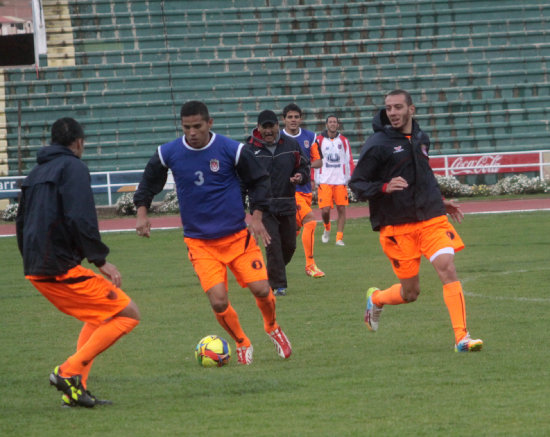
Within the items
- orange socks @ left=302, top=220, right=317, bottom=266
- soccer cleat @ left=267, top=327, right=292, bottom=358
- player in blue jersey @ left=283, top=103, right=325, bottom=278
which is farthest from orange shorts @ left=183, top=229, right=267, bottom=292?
orange socks @ left=302, top=220, right=317, bottom=266

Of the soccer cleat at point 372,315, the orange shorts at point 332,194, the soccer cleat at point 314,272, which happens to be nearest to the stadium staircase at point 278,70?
the orange shorts at point 332,194

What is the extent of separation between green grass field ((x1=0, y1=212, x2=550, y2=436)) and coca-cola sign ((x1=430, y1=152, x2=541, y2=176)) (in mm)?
14595

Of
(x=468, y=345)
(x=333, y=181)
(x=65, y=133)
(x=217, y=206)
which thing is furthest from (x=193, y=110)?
(x=333, y=181)

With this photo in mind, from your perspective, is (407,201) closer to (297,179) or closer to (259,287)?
(259,287)

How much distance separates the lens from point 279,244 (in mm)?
12234

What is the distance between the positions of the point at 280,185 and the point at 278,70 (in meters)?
19.6

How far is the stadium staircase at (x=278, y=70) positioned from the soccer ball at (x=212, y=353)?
72.5 ft

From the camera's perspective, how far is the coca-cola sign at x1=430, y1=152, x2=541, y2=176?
28.6 metres

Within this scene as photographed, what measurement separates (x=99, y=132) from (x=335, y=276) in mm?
17518

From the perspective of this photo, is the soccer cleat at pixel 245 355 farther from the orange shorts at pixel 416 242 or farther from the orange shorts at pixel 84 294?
the orange shorts at pixel 84 294

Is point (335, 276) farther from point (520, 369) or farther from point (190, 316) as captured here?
point (520, 369)

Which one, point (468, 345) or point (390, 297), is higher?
point (390, 297)

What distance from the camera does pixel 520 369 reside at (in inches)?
293

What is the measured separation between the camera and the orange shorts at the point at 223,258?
321 inches
